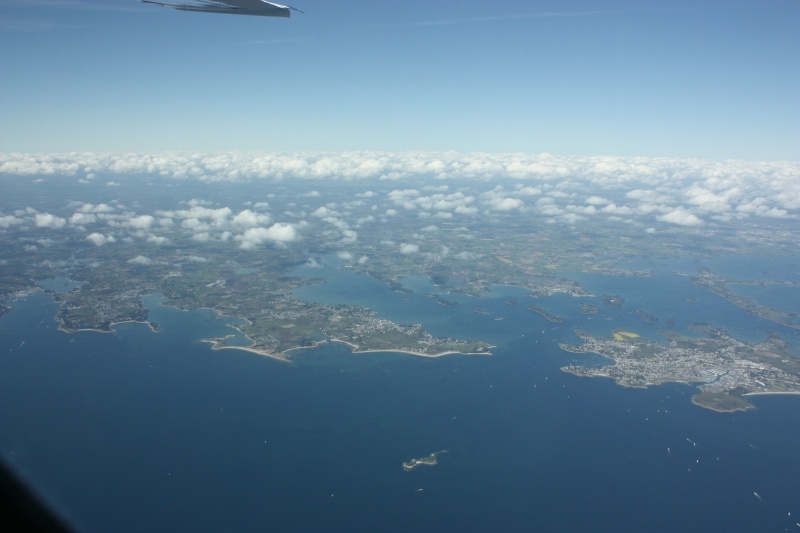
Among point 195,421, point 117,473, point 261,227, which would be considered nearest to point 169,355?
point 195,421

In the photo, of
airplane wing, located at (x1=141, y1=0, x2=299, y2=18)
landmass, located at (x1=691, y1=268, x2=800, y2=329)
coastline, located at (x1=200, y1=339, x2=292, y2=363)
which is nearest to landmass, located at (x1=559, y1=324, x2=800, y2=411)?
landmass, located at (x1=691, y1=268, x2=800, y2=329)

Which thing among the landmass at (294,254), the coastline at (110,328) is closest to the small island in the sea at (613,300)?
the landmass at (294,254)

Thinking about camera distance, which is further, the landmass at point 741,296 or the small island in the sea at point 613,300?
the small island in the sea at point 613,300

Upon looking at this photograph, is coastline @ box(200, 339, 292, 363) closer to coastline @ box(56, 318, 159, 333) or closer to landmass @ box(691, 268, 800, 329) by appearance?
coastline @ box(56, 318, 159, 333)

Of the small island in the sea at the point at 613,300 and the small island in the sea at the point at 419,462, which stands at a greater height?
the small island in the sea at the point at 613,300

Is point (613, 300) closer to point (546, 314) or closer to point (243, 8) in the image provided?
point (546, 314)

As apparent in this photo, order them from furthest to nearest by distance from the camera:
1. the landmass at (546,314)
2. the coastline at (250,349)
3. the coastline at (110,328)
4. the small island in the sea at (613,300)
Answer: the small island in the sea at (613,300) < the landmass at (546,314) < the coastline at (110,328) < the coastline at (250,349)

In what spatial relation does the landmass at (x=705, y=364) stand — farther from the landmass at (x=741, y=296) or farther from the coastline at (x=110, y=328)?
the coastline at (x=110, y=328)
